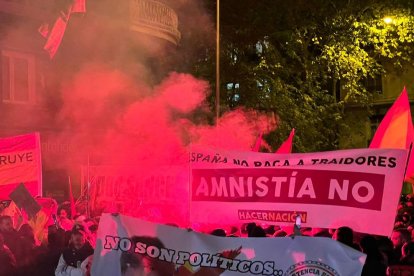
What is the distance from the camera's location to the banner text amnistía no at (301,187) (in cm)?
402

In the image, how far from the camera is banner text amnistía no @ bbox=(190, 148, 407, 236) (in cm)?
402

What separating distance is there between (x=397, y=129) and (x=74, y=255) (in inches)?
120

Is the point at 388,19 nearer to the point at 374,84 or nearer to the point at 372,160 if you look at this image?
the point at 374,84

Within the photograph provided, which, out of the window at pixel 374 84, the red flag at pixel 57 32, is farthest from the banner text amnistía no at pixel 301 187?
the window at pixel 374 84

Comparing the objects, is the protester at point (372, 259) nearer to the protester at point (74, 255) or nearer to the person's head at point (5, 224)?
the protester at point (74, 255)

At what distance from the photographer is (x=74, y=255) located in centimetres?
434

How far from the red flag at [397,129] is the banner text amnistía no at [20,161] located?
3159mm

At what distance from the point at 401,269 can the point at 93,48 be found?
227 inches

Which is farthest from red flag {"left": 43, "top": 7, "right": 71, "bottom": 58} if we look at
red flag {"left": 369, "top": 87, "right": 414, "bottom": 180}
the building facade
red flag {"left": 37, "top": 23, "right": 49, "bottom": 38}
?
red flag {"left": 369, "top": 87, "right": 414, "bottom": 180}

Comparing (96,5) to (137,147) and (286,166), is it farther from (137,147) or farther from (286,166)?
(286,166)

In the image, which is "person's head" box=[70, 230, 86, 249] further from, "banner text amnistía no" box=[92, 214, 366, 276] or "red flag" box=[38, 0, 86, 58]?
"red flag" box=[38, 0, 86, 58]

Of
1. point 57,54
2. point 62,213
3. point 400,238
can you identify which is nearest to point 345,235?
point 400,238

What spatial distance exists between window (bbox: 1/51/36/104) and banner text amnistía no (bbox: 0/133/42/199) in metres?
3.99

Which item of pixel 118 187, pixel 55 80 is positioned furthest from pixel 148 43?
pixel 118 187
